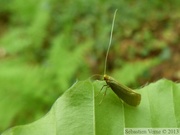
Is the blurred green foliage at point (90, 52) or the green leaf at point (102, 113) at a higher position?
the blurred green foliage at point (90, 52)

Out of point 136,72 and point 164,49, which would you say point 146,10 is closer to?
point 164,49

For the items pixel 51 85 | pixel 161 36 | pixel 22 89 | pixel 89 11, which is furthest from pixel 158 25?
pixel 22 89

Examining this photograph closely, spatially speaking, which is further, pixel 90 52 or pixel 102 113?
pixel 90 52

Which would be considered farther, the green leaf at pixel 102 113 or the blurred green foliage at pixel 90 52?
the blurred green foliage at pixel 90 52

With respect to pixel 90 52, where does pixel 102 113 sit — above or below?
below
